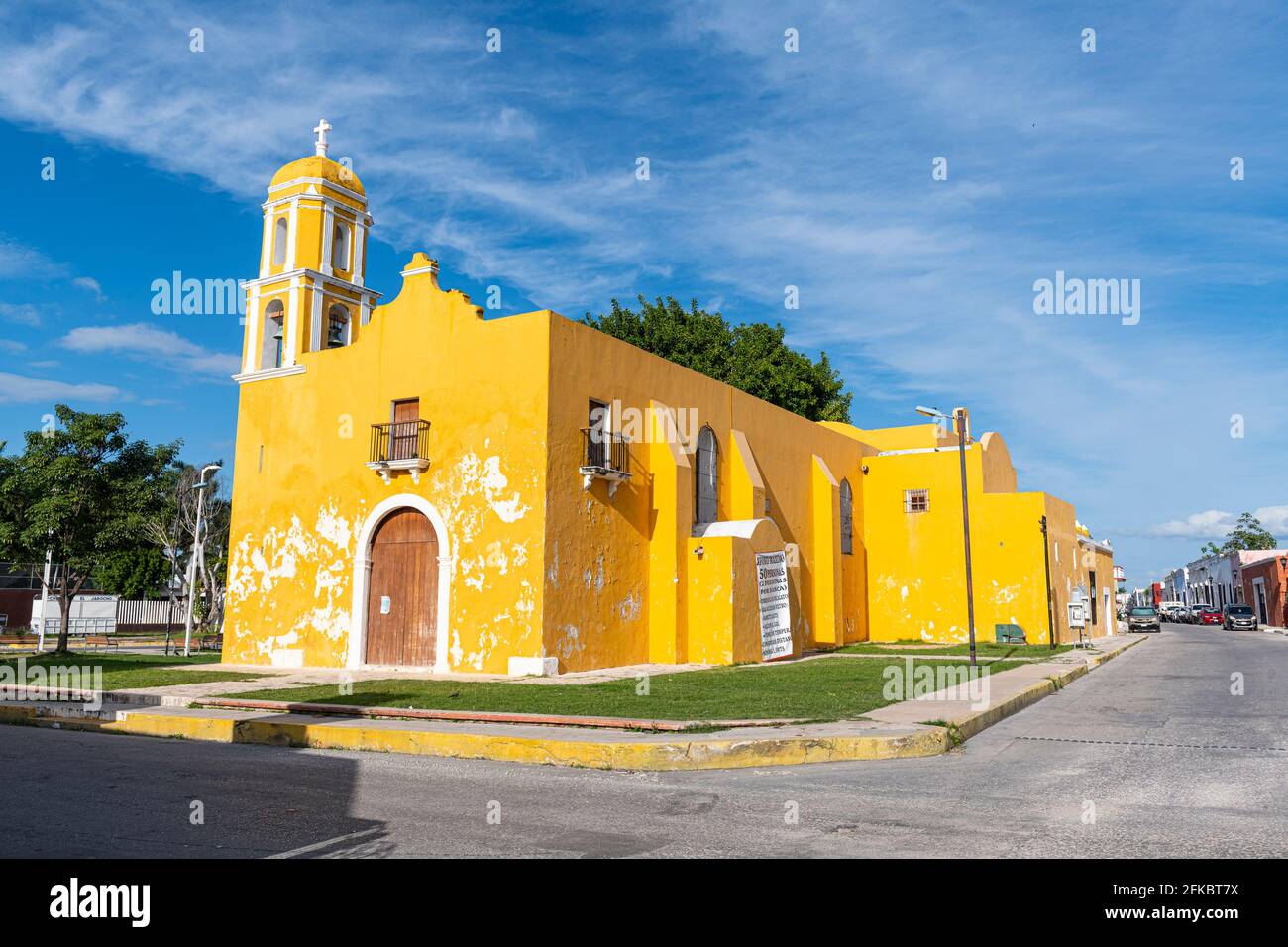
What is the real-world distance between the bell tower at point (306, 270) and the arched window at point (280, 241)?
2cm

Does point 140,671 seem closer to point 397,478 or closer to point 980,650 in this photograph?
point 397,478

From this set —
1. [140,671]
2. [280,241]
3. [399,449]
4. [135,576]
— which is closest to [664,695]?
[399,449]

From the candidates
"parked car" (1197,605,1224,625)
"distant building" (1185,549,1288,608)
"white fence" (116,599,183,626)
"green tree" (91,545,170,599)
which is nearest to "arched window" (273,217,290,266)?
"green tree" (91,545,170,599)

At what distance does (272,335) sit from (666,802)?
20.2 m

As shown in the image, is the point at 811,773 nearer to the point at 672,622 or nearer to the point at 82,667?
the point at 672,622

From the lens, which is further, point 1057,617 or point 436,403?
point 1057,617

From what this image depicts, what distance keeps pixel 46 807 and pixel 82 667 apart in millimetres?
14416

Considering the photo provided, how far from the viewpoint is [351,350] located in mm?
21219

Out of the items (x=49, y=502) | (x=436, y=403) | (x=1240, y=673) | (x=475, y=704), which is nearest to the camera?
(x=475, y=704)

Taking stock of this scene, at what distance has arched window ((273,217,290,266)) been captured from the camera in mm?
23797

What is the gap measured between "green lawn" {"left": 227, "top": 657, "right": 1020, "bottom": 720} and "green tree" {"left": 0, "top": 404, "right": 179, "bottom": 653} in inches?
552

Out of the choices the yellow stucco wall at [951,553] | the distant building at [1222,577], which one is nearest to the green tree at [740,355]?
the yellow stucco wall at [951,553]

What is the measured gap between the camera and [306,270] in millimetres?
22766

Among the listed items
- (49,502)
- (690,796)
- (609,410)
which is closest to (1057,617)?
(609,410)
